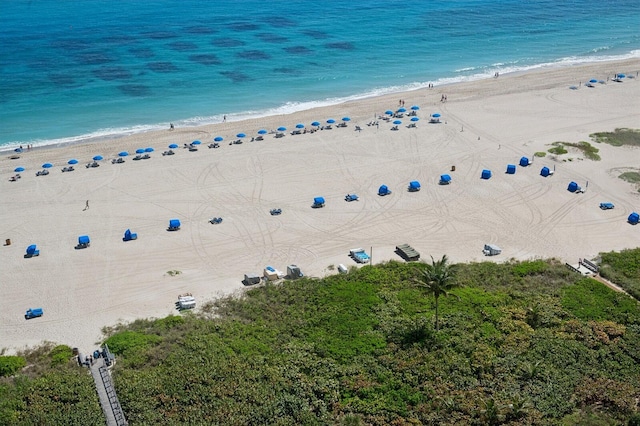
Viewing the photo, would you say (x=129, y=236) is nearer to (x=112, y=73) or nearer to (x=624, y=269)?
(x=624, y=269)

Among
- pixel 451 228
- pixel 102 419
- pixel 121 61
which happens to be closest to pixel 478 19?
pixel 121 61

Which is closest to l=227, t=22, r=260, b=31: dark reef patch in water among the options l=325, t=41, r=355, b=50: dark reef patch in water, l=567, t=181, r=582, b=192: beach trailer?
l=325, t=41, r=355, b=50: dark reef patch in water

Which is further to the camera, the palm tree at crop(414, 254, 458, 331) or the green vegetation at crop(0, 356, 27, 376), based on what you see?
the palm tree at crop(414, 254, 458, 331)

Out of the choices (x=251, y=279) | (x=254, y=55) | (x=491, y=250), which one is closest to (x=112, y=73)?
(x=254, y=55)

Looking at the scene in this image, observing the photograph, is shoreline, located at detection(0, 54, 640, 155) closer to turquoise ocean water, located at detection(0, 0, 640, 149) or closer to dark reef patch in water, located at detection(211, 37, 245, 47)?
turquoise ocean water, located at detection(0, 0, 640, 149)

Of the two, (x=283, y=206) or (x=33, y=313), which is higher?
(x=283, y=206)

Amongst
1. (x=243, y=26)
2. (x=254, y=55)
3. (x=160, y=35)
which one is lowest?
(x=254, y=55)
